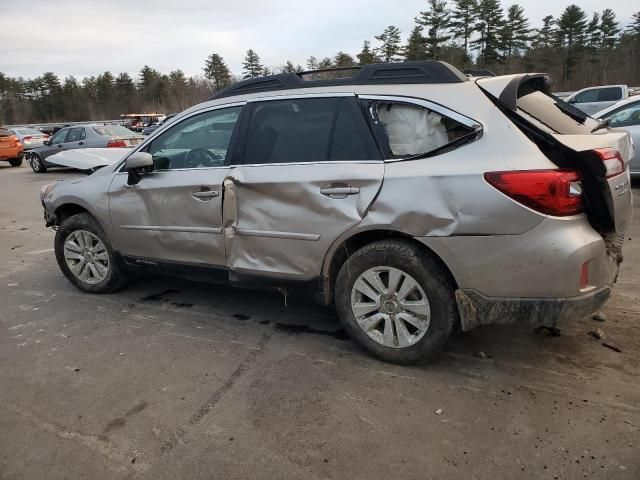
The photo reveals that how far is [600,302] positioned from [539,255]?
51 cm

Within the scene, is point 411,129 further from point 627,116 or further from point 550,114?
point 627,116

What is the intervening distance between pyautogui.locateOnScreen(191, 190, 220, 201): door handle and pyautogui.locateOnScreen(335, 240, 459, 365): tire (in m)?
1.16

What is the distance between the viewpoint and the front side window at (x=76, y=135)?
52.8 feet

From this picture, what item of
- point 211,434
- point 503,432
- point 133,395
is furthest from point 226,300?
point 503,432

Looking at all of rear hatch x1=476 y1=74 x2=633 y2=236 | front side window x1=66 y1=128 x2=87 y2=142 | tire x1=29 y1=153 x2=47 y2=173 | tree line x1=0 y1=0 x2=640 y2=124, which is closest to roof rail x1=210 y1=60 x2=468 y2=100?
rear hatch x1=476 y1=74 x2=633 y2=236

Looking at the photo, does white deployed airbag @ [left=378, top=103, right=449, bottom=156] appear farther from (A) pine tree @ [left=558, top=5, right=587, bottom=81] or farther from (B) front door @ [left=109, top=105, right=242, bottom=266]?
(A) pine tree @ [left=558, top=5, right=587, bottom=81]

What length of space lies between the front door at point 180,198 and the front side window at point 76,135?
43.9 ft

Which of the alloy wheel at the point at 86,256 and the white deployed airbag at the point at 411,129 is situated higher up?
the white deployed airbag at the point at 411,129

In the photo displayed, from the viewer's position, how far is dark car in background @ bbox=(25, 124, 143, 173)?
1557 cm

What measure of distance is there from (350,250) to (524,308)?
1144mm

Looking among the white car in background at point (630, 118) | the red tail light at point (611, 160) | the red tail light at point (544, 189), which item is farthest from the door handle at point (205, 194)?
the white car in background at point (630, 118)

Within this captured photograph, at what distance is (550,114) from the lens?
3.25 meters

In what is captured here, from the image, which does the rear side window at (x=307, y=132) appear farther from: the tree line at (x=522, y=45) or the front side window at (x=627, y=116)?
the tree line at (x=522, y=45)

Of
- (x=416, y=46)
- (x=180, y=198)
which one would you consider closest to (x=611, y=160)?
(x=180, y=198)
